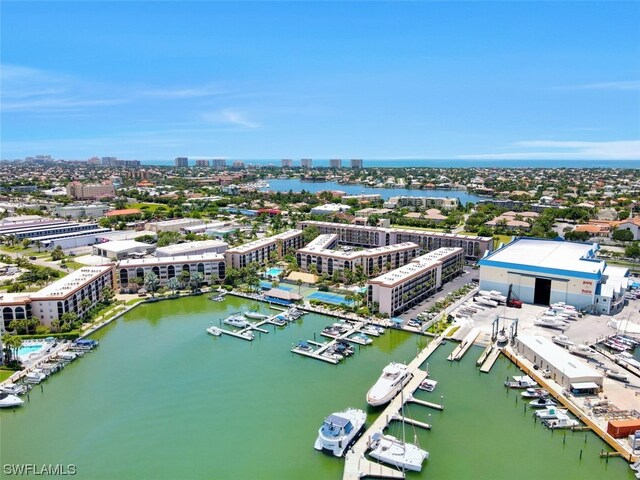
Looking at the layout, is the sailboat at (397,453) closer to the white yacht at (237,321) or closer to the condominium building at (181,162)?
the white yacht at (237,321)

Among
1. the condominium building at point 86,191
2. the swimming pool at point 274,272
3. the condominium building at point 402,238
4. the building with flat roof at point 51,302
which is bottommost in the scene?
the swimming pool at point 274,272

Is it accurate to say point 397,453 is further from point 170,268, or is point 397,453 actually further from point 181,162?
point 181,162

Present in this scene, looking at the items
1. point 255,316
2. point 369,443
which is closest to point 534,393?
point 369,443

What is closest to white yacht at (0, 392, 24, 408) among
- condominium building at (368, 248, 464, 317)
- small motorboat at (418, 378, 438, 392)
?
small motorboat at (418, 378, 438, 392)

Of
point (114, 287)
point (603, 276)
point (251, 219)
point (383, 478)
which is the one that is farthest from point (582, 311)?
point (251, 219)

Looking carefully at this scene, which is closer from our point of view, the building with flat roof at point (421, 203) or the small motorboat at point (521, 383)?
the small motorboat at point (521, 383)

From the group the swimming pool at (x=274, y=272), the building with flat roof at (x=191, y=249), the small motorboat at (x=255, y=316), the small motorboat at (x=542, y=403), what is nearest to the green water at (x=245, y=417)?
the small motorboat at (x=542, y=403)

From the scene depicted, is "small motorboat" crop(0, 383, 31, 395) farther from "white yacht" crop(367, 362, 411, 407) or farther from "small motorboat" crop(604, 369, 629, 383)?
"small motorboat" crop(604, 369, 629, 383)
